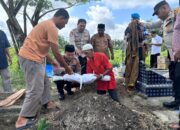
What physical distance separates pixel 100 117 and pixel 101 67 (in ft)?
6.03

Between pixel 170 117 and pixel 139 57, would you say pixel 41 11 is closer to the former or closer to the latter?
pixel 139 57

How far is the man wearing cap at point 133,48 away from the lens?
760cm

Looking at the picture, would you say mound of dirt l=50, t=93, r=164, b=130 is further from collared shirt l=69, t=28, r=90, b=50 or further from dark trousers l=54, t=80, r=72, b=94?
collared shirt l=69, t=28, r=90, b=50

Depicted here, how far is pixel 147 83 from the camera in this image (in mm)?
7402

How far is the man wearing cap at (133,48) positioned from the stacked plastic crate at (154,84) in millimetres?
268

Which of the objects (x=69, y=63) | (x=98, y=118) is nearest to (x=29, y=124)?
(x=98, y=118)

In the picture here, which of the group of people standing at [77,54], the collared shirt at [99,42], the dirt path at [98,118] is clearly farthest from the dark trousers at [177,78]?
the collared shirt at [99,42]

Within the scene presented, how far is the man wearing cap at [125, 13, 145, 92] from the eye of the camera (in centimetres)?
760

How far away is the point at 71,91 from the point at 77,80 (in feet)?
2.72

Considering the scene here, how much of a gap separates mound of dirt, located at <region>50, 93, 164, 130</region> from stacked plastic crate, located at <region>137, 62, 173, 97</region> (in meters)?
2.03

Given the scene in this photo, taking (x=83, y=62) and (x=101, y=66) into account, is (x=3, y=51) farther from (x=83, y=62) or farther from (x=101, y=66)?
(x=101, y=66)

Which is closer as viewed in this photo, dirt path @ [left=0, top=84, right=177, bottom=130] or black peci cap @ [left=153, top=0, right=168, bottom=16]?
dirt path @ [left=0, top=84, right=177, bottom=130]

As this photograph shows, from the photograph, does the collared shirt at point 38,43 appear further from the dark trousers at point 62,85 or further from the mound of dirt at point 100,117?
the dark trousers at point 62,85

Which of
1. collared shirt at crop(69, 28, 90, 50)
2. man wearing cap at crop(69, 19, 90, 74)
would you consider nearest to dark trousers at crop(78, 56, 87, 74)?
man wearing cap at crop(69, 19, 90, 74)
